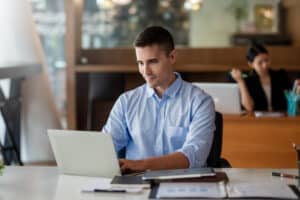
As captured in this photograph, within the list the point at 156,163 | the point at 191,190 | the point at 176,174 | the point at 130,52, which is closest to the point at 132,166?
the point at 156,163

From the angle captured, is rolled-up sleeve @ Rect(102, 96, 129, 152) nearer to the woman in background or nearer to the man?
the man

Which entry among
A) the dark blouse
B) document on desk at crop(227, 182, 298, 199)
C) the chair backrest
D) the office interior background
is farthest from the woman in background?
document on desk at crop(227, 182, 298, 199)

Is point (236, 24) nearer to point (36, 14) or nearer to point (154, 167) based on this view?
point (36, 14)

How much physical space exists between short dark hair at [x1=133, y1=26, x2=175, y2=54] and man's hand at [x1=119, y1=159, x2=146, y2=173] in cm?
49

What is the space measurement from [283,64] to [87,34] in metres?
2.29

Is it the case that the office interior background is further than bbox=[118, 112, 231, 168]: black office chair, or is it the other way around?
the office interior background

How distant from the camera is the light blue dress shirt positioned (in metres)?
2.39

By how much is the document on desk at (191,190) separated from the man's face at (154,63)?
58 centimetres

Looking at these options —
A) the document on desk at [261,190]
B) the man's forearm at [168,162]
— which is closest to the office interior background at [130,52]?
the man's forearm at [168,162]

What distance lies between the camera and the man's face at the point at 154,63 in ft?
7.65

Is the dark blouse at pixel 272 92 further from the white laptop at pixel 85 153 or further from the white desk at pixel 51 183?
the white laptop at pixel 85 153

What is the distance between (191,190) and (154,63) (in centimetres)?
68

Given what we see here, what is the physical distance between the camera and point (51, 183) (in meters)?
2.04

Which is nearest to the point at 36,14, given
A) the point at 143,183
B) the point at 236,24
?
the point at 236,24
